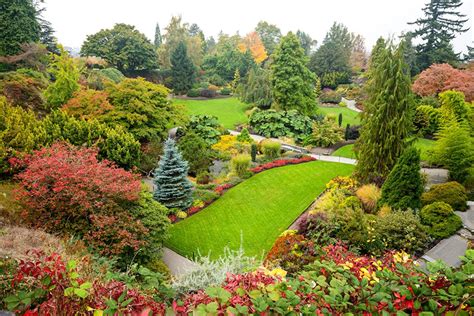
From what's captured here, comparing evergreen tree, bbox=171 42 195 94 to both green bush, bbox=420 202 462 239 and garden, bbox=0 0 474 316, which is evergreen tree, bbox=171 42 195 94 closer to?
garden, bbox=0 0 474 316

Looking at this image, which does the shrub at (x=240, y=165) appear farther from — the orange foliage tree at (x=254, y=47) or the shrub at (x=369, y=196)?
the orange foliage tree at (x=254, y=47)

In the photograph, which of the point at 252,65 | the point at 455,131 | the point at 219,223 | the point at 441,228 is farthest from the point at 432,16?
the point at 219,223

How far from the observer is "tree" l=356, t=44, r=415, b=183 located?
1176 centimetres

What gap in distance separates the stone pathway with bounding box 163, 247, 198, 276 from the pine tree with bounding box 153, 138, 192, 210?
2599 mm

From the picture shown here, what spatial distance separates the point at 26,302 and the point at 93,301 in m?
0.46

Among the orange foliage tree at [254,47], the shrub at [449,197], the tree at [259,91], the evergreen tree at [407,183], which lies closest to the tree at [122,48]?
the tree at [259,91]

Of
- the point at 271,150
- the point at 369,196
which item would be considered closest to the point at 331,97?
the point at 271,150

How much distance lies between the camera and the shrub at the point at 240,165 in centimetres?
1554

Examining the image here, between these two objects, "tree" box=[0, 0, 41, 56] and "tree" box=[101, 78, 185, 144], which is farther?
"tree" box=[0, 0, 41, 56]

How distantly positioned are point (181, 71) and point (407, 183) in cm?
3092

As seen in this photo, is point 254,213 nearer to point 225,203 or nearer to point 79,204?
point 225,203

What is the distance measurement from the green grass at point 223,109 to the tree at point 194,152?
10.5 metres

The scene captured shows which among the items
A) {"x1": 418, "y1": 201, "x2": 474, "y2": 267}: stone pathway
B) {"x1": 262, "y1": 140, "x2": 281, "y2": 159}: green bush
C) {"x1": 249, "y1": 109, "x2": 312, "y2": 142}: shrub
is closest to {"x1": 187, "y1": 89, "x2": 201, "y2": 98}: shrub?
{"x1": 249, "y1": 109, "x2": 312, "y2": 142}: shrub

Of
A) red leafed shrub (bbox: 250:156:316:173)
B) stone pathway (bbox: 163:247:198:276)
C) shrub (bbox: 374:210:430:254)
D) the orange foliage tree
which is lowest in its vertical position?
stone pathway (bbox: 163:247:198:276)
